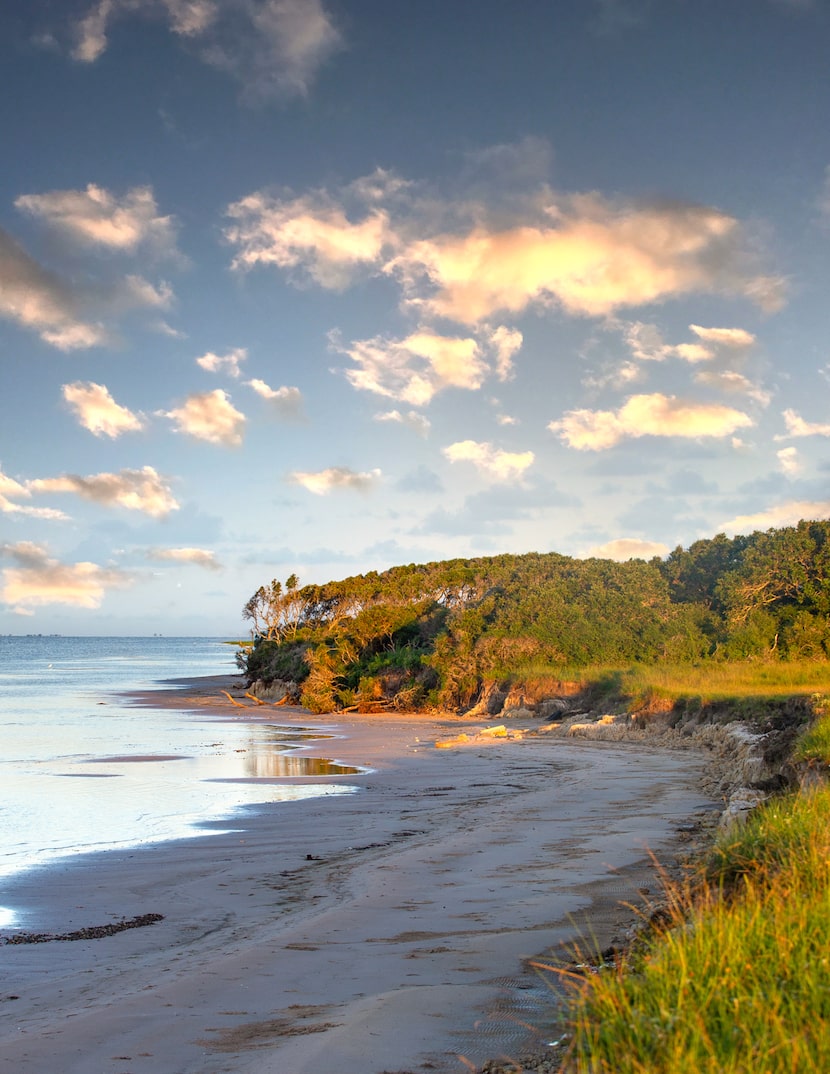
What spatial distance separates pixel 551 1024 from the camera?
4820 millimetres

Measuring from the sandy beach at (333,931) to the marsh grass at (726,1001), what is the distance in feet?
4.30

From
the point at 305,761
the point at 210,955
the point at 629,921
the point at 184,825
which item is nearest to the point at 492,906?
the point at 629,921

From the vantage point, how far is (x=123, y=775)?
61.9 ft

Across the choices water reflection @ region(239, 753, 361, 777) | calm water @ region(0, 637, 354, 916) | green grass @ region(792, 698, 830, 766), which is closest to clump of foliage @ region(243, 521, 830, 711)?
calm water @ region(0, 637, 354, 916)

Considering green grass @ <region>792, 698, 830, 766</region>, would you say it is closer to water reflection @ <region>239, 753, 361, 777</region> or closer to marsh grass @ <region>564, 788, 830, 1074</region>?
marsh grass @ <region>564, 788, 830, 1074</region>

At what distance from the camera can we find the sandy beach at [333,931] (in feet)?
15.9

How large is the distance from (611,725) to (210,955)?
734 inches

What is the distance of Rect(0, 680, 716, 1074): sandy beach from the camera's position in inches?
191

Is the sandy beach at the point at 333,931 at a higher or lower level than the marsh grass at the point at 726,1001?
lower

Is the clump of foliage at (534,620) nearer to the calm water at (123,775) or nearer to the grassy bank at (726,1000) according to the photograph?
the calm water at (123,775)

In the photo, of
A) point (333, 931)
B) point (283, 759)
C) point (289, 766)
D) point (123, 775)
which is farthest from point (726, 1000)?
point (283, 759)

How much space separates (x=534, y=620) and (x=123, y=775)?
2170 centimetres

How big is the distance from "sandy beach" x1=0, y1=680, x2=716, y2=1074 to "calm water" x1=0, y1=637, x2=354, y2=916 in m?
1.20

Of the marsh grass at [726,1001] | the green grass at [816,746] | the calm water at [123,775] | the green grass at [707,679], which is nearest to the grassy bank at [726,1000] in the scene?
the marsh grass at [726,1001]
